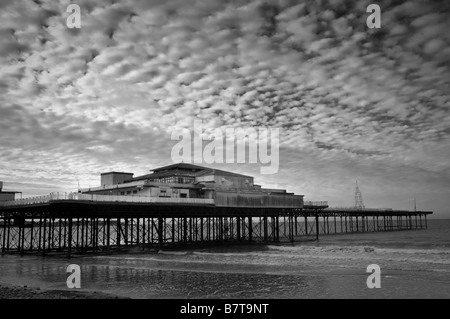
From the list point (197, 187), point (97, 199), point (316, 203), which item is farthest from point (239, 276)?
point (316, 203)

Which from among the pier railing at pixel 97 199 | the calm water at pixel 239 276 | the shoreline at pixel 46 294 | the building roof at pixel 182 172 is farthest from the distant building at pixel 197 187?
the shoreline at pixel 46 294

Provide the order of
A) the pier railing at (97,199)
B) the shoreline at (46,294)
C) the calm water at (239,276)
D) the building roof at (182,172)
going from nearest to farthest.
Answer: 1. the shoreline at (46,294)
2. the calm water at (239,276)
3. the pier railing at (97,199)
4. the building roof at (182,172)

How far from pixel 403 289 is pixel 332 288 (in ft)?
12.4

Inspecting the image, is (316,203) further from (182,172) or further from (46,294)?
(46,294)

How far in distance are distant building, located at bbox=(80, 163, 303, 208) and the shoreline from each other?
83.8 feet

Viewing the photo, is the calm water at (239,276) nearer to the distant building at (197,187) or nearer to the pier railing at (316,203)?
the distant building at (197,187)

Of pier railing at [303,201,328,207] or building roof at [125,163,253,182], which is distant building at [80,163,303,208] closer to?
building roof at [125,163,253,182]

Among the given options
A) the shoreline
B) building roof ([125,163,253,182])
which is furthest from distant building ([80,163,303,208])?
the shoreline

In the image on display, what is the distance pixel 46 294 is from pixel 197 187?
32038 mm

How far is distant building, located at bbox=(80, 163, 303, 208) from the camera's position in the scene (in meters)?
48.9

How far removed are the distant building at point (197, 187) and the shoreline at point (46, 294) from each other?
2555cm

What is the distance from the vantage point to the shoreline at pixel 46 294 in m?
19.2
